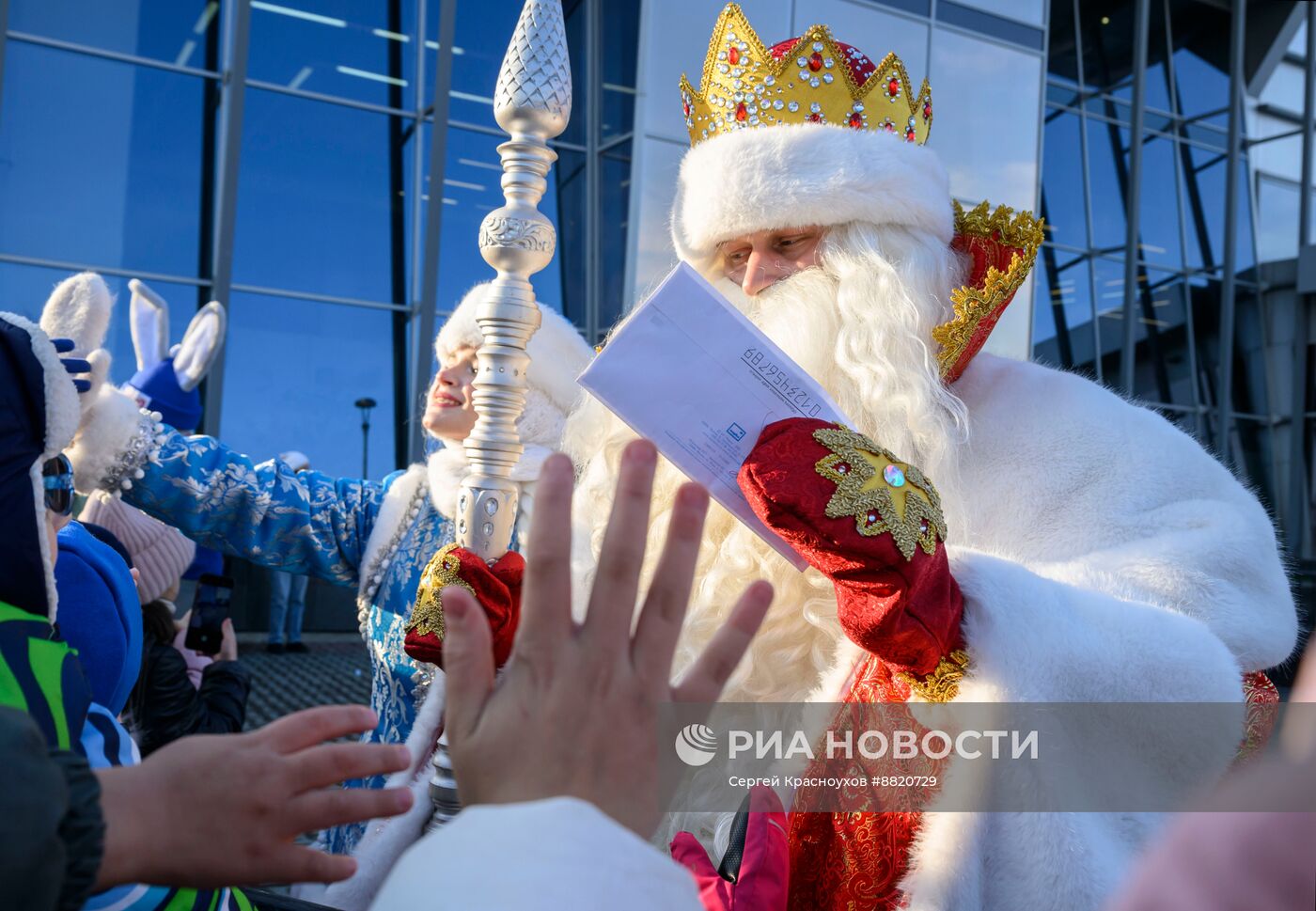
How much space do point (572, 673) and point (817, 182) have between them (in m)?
1.42

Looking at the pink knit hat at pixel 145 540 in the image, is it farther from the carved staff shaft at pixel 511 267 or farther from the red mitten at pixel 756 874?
the red mitten at pixel 756 874

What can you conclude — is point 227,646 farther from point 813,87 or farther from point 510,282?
point 813,87

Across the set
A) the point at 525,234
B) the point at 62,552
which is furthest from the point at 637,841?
the point at 62,552

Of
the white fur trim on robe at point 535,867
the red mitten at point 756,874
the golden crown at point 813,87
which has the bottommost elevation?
the red mitten at point 756,874

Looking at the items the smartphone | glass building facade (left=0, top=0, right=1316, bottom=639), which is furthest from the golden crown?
glass building facade (left=0, top=0, right=1316, bottom=639)

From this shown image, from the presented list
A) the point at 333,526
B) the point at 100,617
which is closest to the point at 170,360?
the point at 333,526

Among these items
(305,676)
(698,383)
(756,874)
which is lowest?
(756,874)

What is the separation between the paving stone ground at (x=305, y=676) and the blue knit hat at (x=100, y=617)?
11.9 feet

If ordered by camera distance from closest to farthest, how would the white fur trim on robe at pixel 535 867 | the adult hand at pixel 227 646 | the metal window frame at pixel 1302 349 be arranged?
1. the white fur trim on robe at pixel 535 867
2. the adult hand at pixel 227 646
3. the metal window frame at pixel 1302 349

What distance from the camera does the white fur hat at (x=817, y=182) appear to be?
192cm

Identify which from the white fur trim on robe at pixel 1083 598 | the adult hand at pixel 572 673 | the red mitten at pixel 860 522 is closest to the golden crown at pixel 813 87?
the white fur trim on robe at pixel 1083 598

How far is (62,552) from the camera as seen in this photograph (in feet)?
6.02

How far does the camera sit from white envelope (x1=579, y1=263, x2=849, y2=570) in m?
1.33

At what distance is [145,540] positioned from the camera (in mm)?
2891
